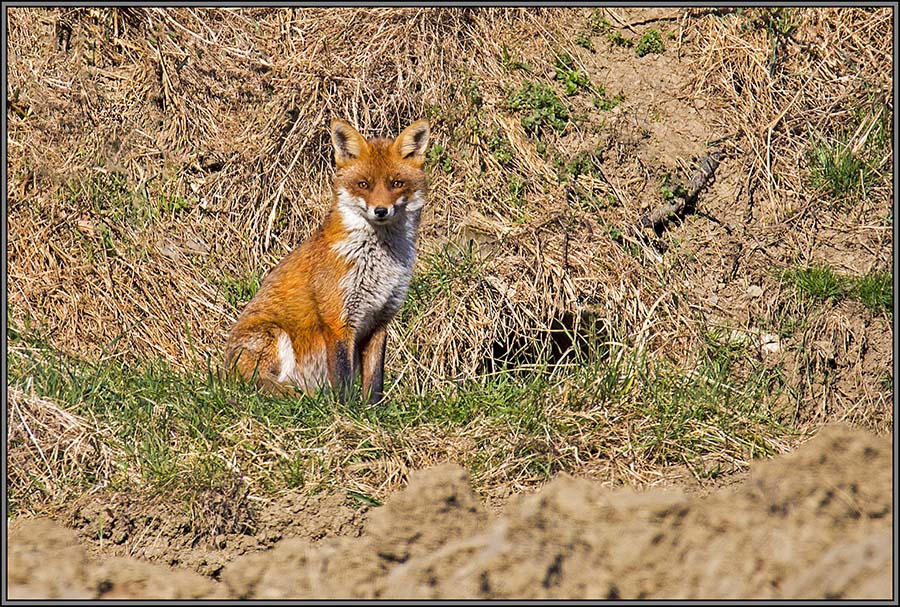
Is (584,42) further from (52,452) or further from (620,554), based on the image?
(620,554)

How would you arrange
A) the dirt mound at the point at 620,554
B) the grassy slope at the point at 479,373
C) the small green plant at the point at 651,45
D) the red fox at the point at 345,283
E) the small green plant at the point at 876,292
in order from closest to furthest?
the dirt mound at the point at 620,554 → the grassy slope at the point at 479,373 → the red fox at the point at 345,283 → the small green plant at the point at 876,292 → the small green plant at the point at 651,45

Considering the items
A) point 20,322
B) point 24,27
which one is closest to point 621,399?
point 20,322

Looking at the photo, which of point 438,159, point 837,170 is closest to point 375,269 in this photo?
point 438,159

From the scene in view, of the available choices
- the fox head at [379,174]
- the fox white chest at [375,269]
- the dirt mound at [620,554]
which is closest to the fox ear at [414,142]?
the fox head at [379,174]

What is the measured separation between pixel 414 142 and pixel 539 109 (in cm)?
212

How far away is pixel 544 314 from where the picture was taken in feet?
25.0

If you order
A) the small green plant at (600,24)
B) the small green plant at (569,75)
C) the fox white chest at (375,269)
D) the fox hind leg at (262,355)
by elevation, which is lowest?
the fox hind leg at (262,355)

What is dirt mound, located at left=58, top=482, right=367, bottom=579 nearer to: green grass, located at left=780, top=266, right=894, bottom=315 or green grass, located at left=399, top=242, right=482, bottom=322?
green grass, located at left=399, top=242, right=482, bottom=322

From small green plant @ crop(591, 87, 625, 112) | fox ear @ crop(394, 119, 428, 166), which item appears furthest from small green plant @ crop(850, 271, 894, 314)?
fox ear @ crop(394, 119, 428, 166)

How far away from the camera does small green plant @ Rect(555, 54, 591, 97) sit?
343 inches

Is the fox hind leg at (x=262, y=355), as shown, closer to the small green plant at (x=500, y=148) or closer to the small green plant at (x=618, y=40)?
the small green plant at (x=500, y=148)

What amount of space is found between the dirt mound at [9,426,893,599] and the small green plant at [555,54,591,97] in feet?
18.6

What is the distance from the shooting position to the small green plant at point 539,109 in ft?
28.0

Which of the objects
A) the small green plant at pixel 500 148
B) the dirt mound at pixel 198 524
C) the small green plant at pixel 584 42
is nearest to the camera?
the dirt mound at pixel 198 524
